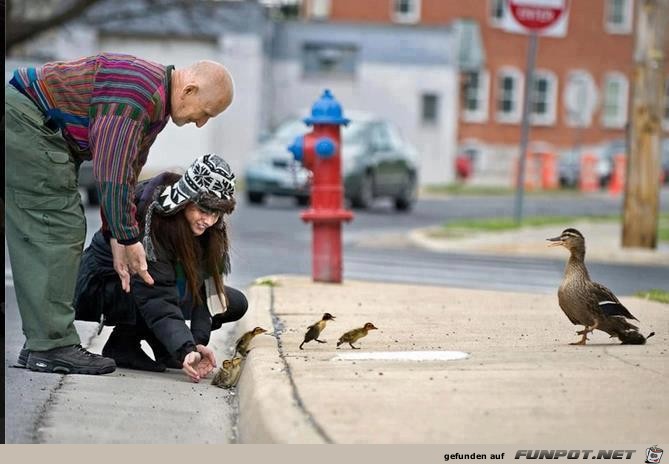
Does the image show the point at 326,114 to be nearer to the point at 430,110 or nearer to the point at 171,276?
the point at 171,276

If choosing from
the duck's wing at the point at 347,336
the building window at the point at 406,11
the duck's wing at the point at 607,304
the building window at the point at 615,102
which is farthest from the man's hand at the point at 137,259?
the building window at the point at 615,102

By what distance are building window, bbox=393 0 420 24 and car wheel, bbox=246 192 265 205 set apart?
27849 millimetres

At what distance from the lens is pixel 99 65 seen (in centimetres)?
586

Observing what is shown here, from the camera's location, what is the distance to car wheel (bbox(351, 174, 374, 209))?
22.7 metres

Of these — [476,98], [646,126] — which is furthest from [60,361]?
[476,98]

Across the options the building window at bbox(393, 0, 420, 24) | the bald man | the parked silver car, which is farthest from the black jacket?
the building window at bbox(393, 0, 420, 24)

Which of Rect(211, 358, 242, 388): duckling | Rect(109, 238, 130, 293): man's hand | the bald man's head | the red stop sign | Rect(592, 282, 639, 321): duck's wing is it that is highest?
the red stop sign

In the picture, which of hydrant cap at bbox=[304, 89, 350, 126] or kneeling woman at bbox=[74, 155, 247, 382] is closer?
kneeling woman at bbox=[74, 155, 247, 382]

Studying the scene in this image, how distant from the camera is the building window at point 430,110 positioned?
4484cm

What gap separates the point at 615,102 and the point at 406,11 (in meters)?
8.28

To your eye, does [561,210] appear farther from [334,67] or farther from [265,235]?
[334,67]

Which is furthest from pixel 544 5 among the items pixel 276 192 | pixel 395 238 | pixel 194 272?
pixel 194 272

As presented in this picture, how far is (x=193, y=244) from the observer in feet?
20.9

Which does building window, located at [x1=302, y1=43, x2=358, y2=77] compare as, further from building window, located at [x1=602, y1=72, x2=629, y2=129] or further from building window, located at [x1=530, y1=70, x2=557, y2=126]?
building window, located at [x1=602, y1=72, x2=629, y2=129]
